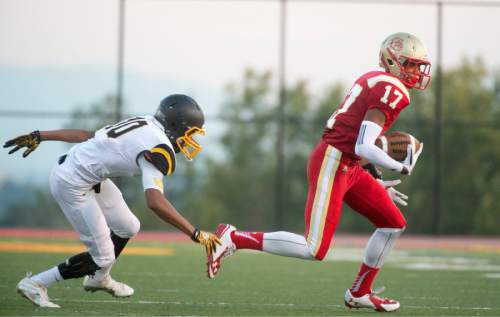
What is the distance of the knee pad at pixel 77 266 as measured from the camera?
5.96 meters

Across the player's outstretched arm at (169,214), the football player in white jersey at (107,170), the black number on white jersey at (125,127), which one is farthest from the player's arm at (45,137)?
the player's outstretched arm at (169,214)

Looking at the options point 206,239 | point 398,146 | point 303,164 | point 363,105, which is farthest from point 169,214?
point 303,164

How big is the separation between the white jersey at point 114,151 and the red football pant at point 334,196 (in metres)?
1.01

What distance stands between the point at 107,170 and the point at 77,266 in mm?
678

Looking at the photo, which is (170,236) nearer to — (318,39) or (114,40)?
(114,40)

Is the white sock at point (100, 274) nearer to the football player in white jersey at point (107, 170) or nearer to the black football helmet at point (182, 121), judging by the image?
the football player in white jersey at point (107, 170)

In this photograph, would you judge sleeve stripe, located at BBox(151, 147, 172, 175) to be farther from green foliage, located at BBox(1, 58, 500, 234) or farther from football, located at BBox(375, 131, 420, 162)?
green foliage, located at BBox(1, 58, 500, 234)

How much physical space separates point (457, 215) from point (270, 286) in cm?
986

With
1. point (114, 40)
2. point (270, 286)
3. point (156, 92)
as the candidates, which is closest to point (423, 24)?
point (114, 40)

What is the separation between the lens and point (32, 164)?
18.5m

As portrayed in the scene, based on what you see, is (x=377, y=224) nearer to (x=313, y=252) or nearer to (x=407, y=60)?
(x=313, y=252)

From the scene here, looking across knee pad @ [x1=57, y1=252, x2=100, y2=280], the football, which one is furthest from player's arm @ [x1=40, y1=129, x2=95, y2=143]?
the football

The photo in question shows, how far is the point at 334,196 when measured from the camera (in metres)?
5.95

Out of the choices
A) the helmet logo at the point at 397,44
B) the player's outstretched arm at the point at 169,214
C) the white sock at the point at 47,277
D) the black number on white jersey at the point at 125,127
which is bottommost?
the white sock at the point at 47,277
